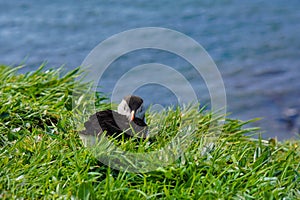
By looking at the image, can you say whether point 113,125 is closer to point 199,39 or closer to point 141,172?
point 141,172

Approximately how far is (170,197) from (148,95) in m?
2.84

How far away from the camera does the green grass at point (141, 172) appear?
325cm

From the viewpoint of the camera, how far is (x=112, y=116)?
12.7 ft

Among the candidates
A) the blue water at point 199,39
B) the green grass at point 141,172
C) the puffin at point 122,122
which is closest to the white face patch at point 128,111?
the puffin at point 122,122

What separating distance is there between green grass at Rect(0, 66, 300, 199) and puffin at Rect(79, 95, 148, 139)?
8 centimetres

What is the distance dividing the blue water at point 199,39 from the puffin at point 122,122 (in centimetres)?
195

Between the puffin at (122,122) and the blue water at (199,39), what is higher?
the blue water at (199,39)

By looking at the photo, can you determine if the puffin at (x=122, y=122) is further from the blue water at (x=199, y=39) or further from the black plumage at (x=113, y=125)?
the blue water at (x=199, y=39)

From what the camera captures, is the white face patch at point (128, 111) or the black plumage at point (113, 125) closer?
the black plumage at point (113, 125)

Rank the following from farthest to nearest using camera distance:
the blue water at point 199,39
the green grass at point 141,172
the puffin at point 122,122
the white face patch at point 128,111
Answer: the blue water at point 199,39 < the white face patch at point 128,111 < the puffin at point 122,122 < the green grass at point 141,172

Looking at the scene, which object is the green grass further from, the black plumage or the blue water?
the blue water

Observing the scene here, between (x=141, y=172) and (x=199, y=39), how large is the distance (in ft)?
12.7

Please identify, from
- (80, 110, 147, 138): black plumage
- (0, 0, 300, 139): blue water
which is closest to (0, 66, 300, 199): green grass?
(80, 110, 147, 138): black plumage

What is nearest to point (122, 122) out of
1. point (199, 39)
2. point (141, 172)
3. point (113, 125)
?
point (113, 125)
